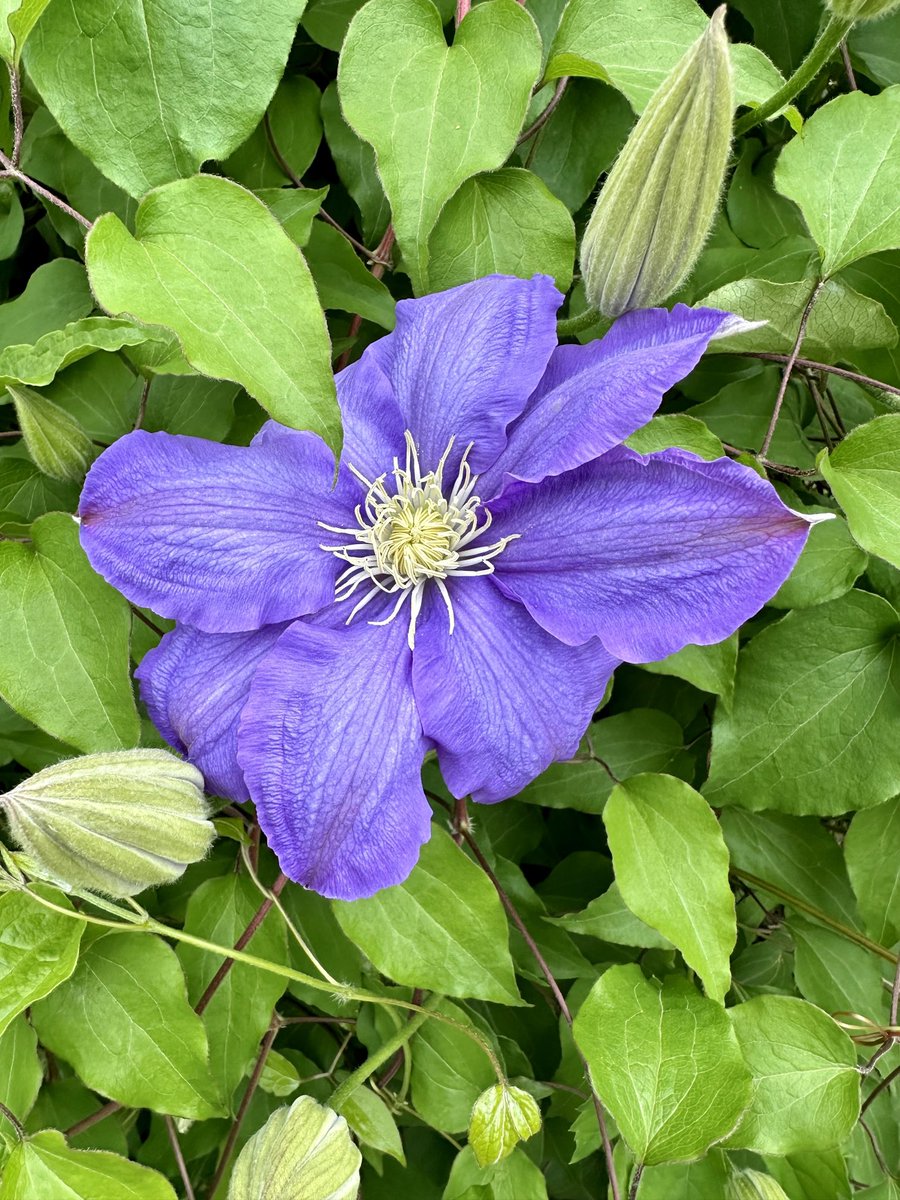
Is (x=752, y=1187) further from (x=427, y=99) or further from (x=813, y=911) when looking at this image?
(x=427, y=99)

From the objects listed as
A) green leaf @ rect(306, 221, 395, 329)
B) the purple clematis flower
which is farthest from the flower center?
green leaf @ rect(306, 221, 395, 329)

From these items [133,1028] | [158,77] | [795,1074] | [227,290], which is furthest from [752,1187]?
[158,77]

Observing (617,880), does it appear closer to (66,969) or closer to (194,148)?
(66,969)

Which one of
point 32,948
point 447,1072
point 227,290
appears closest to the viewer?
point 227,290

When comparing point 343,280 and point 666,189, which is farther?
point 343,280

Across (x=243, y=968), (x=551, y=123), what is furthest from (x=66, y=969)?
(x=551, y=123)

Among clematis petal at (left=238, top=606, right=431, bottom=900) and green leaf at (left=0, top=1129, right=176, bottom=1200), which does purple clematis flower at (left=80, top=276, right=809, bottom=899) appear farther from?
green leaf at (left=0, top=1129, right=176, bottom=1200)
